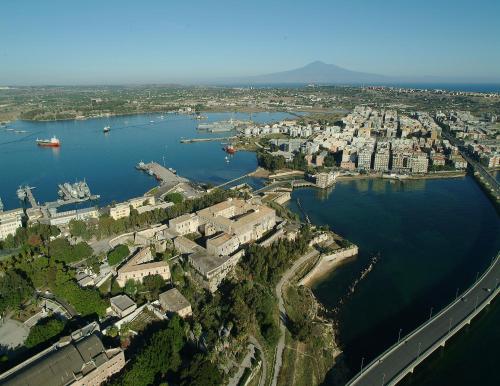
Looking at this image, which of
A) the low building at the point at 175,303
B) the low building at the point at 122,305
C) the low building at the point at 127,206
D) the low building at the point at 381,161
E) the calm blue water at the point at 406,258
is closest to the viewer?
the calm blue water at the point at 406,258

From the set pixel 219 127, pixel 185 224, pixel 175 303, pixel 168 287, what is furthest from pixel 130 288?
pixel 219 127

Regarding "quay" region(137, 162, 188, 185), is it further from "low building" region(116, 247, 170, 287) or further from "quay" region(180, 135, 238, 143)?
"low building" region(116, 247, 170, 287)

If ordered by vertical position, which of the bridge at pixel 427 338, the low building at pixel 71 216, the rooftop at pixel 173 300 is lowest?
the bridge at pixel 427 338

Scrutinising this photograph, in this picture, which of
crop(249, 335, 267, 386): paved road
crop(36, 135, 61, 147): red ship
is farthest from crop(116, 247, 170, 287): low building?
crop(36, 135, 61, 147): red ship

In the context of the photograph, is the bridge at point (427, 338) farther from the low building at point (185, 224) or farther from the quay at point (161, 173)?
the quay at point (161, 173)

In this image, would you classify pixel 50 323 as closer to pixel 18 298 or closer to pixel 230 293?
pixel 18 298

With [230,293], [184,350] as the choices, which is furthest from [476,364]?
[184,350]

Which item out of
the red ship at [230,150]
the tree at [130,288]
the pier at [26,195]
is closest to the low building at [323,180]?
the red ship at [230,150]
